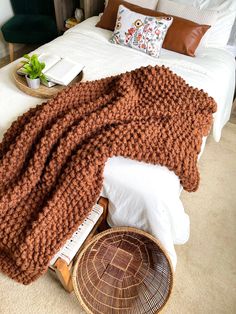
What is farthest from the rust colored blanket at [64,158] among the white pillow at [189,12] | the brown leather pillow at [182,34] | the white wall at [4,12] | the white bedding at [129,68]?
the white wall at [4,12]

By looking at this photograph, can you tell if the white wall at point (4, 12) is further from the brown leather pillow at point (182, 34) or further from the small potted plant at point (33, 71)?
the small potted plant at point (33, 71)

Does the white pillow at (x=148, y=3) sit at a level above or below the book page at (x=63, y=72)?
above

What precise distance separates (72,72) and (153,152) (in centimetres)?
72

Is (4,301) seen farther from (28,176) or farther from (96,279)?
(28,176)

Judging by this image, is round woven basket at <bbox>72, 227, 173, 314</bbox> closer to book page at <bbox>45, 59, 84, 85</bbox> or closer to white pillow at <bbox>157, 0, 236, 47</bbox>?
book page at <bbox>45, 59, 84, 85</bbox>

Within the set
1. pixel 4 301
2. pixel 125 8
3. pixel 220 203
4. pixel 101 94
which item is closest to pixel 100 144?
pixel 101 94

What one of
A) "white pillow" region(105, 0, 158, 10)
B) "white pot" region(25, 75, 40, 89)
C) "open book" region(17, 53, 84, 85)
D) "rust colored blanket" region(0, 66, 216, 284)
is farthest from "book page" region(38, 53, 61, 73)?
"white pillow" region(105, 0, 158, 10)

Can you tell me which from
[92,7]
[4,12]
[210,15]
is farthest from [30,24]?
[210,15]

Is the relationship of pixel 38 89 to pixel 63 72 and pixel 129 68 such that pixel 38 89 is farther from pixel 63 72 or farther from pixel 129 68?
pixel 129 68

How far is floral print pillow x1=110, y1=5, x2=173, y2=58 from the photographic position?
1713 mm

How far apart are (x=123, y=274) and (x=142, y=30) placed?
1.55 metres

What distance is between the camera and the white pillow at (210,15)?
1797 millimetres

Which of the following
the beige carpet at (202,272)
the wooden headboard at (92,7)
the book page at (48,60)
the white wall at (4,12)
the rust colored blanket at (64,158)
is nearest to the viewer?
the rust colored blanket at (64,158)

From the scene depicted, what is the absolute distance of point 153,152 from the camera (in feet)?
3.29
